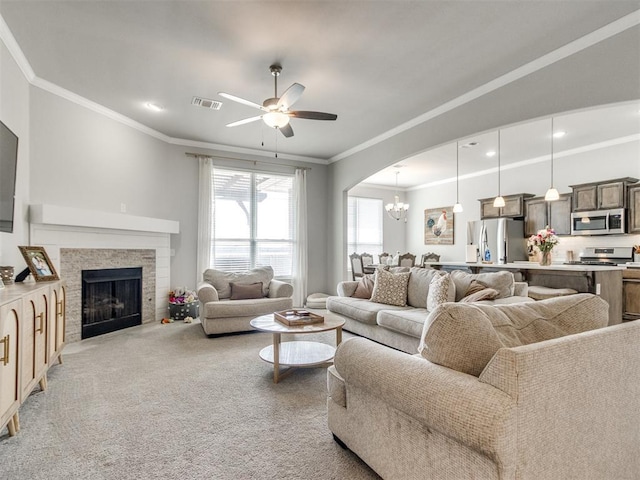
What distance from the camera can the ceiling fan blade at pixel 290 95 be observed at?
9.82ft

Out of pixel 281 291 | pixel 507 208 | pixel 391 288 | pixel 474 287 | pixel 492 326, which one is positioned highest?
pixel 507 208

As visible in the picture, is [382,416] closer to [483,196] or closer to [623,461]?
[623,461]

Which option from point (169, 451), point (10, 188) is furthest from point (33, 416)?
point (10, 188)

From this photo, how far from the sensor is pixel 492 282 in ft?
11.5

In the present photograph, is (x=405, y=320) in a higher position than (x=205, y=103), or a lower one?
lower

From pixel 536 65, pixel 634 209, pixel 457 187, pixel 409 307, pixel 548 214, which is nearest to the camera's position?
pixel 536 65

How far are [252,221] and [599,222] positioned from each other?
601 centimetres

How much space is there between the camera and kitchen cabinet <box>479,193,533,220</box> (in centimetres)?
A: 690

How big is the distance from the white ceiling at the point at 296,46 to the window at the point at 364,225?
459 cm

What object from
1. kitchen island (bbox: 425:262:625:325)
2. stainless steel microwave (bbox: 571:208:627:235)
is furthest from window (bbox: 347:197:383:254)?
kitchen island (bbox: 425:262:625:325)

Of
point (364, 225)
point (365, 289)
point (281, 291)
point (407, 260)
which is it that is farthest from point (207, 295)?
point (364, 225)

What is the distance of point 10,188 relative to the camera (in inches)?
117

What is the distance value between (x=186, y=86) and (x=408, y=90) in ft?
8.28

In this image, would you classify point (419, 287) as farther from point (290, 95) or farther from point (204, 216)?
point (204, 216)
